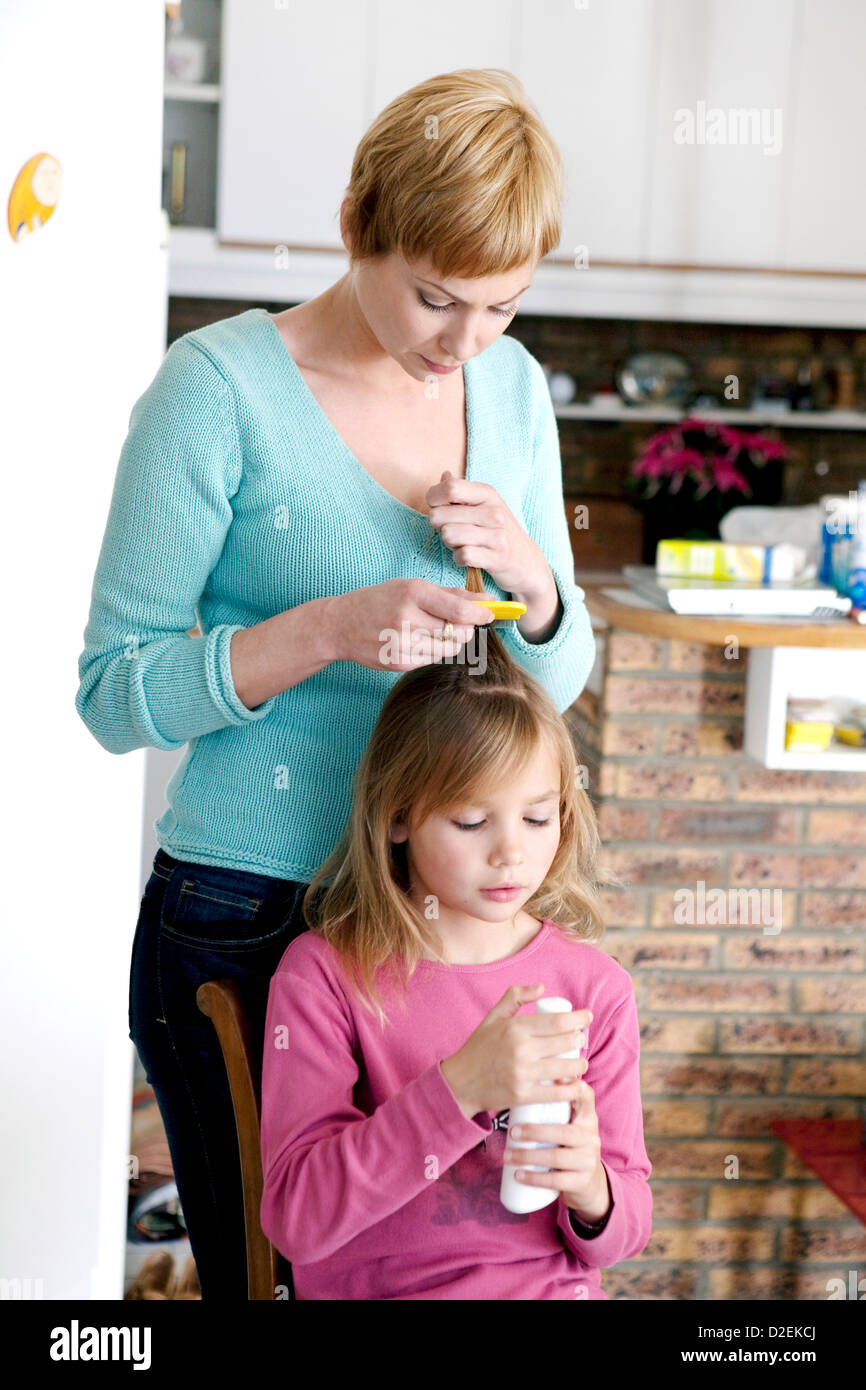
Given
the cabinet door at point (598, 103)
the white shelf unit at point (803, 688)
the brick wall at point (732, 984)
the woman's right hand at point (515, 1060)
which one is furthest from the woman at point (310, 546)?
the cabinet door at point (598, 103)

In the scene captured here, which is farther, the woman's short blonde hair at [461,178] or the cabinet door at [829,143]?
the cabinet door at [829,143]

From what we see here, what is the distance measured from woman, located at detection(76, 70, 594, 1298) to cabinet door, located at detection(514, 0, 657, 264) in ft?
8.09

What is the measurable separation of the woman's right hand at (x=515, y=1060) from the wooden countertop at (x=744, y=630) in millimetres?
1175

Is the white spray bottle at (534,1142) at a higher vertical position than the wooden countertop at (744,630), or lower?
lower

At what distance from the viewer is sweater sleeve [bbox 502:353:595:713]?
1.14 meters

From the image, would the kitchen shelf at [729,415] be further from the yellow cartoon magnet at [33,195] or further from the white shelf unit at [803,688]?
the yellow cartoon magnet at [33,195]

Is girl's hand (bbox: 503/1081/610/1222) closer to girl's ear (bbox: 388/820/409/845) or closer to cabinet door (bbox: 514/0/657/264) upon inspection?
girl's ear (bbox: 388/820/409/845)

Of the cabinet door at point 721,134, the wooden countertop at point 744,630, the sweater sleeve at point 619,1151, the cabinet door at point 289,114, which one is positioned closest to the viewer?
the sweater sleeve at point 619,1151

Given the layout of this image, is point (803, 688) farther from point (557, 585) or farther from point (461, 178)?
point (461, 178)

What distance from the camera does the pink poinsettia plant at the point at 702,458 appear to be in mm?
2664

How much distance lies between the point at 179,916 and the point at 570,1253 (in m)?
0.41

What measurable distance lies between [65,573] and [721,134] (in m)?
2.43

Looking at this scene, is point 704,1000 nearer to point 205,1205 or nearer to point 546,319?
point 205,1205

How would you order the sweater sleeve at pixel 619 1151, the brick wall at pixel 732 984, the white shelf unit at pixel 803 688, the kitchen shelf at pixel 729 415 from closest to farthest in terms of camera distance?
the sweater sleeve at pixel 619 1151 → the white shelf unit at pixel 803 688 → the brick wall at pixel 732 984 → the kitchen shelf at pixel 729 415
